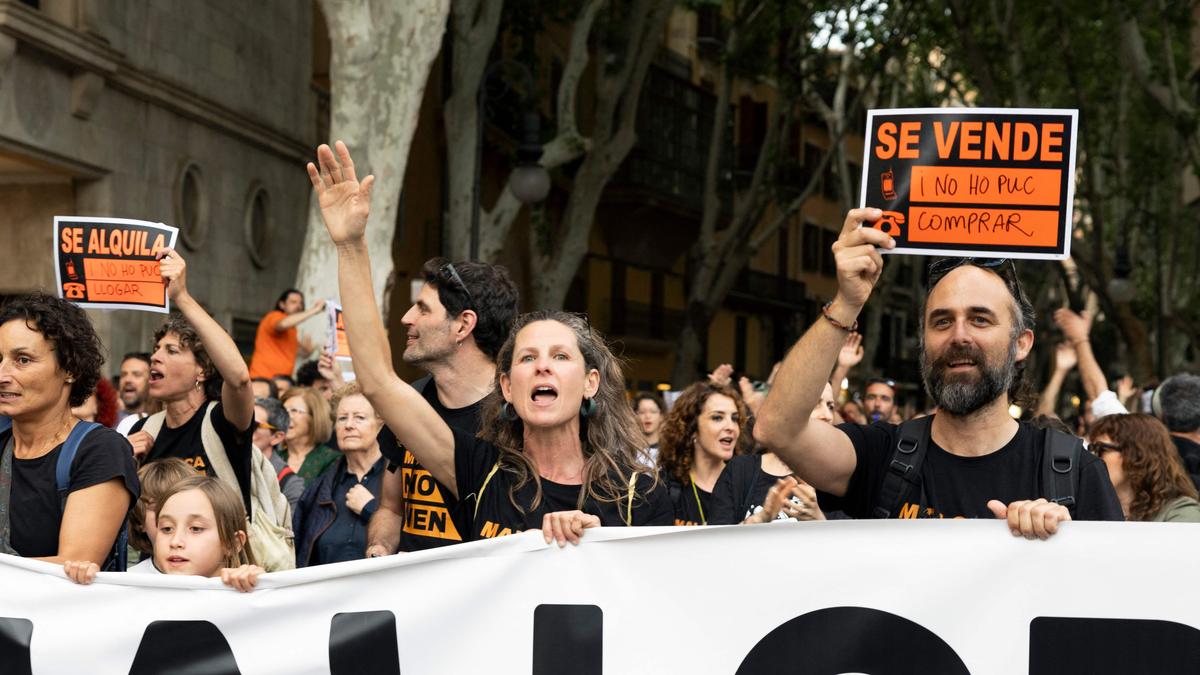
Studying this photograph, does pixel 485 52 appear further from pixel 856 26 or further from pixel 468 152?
pixel 856 26

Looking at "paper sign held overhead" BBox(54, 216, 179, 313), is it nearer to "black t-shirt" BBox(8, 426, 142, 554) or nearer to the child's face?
the child's face

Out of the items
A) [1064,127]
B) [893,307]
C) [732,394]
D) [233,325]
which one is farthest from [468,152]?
[893,307]

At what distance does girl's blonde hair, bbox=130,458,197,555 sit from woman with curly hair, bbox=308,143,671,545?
3.47ft

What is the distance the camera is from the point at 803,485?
4.50m

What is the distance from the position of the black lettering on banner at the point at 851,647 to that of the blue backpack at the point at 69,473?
1799 mm

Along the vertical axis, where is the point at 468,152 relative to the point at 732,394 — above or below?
above

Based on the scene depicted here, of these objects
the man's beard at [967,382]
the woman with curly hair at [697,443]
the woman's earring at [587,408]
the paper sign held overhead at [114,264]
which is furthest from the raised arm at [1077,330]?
the paper sign held overhead at [114,264]

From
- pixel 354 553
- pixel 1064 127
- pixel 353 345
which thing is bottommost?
pixel 354 553

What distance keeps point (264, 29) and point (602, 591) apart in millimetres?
17381

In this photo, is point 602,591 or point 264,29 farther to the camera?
point 264,29

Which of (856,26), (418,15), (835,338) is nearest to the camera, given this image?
(835,338)

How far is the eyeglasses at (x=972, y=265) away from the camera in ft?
14.6

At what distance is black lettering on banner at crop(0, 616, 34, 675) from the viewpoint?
173 inches

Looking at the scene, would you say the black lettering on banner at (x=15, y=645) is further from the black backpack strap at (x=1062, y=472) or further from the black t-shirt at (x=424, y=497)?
the black backpack strap at (x=1062, y=472)
